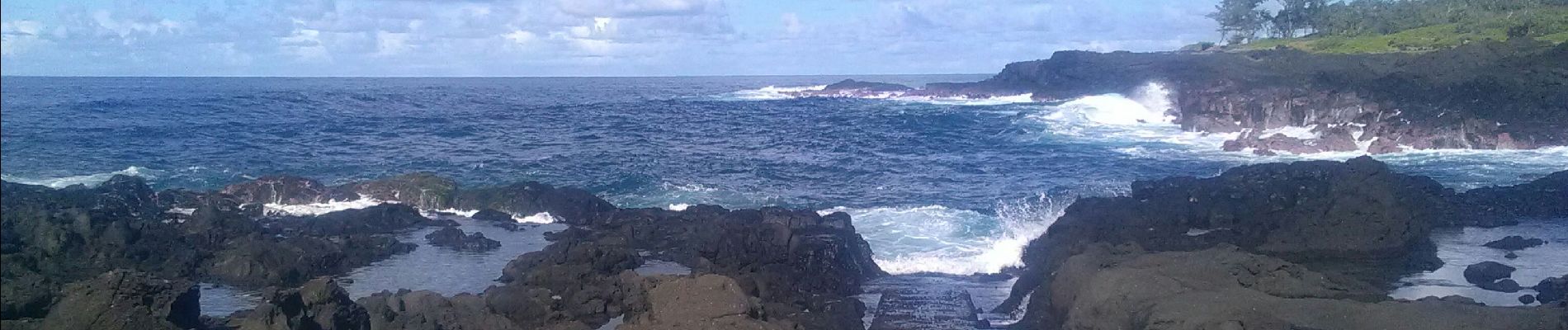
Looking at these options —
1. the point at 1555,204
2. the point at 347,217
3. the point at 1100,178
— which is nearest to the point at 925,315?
the point at 347,217

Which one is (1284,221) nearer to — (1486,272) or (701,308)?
(1486,272)

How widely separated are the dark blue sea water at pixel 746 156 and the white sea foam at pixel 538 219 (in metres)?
3.32

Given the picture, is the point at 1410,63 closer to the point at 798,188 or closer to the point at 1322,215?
the point at 798,188

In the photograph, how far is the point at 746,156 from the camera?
35.6 metres

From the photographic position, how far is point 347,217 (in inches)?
775

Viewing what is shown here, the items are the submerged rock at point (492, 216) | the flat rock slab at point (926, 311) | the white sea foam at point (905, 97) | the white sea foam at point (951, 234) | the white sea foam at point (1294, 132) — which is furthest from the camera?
the white sea foam at point (905, 97)

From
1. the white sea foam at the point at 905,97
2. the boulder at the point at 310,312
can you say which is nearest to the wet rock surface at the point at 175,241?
the boulder at the point at 310,312

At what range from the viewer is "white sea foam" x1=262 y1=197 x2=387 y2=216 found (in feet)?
71.4

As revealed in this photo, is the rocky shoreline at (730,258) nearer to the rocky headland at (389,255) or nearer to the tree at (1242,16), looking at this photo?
the rocky headland at (389,255)

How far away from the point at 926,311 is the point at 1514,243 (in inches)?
394

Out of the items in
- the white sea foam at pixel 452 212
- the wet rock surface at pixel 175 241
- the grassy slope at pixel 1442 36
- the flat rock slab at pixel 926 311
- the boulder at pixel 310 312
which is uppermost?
the grassy slope at pixel 1442 36

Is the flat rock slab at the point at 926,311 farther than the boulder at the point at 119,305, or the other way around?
the flat rock slab at the point at 926,311

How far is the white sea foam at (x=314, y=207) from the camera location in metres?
21.8

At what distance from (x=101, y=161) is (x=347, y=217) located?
16.4 m
